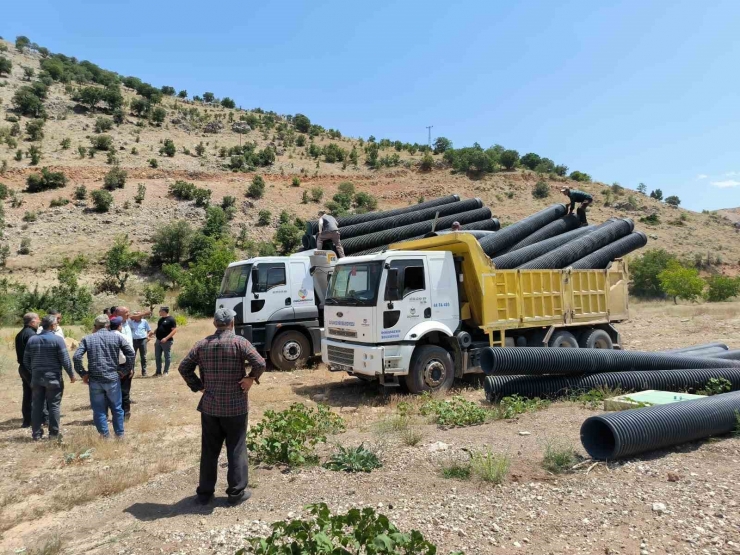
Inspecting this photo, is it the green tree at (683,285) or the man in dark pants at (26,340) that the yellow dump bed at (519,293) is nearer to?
the man in dark pants at (26,340)

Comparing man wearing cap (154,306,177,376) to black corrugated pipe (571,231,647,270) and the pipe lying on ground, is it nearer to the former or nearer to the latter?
the pipe lying on ground

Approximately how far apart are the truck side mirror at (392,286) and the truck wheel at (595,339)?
202 inches

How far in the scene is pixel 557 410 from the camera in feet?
24.3

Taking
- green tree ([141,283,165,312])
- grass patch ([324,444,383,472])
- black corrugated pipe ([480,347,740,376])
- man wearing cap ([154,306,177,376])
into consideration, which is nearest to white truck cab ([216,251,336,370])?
man wearing cap ([154,306,177,376])

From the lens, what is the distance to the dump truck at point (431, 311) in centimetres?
883

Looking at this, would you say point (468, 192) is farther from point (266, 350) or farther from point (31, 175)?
point (266, 350)

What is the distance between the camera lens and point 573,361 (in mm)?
8000

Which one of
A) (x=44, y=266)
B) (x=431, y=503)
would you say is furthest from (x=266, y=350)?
(x=44, y=266)

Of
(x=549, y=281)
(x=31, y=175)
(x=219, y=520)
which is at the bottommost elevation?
(x=219, y=520)

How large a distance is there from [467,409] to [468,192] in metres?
50.0

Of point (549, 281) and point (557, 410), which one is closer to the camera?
point (557, 410)

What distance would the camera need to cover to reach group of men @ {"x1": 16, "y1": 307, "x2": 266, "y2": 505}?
15.4ft

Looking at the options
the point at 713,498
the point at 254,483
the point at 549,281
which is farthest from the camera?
the point at 549,281

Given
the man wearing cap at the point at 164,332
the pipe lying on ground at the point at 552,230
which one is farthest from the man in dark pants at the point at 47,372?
the pipe lying on ground at the point at 552,230
